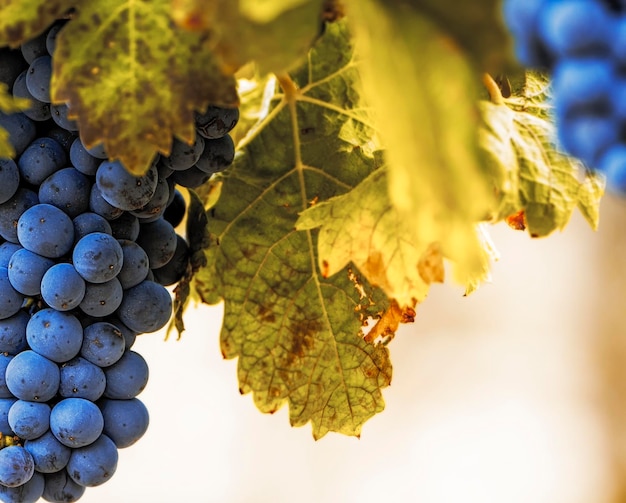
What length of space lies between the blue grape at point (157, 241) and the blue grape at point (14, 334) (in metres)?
0.07

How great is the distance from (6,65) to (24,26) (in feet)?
0.33

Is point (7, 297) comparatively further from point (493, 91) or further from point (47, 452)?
point (493, 91)

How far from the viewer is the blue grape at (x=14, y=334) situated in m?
0.43

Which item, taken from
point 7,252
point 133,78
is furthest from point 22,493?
point 133,78

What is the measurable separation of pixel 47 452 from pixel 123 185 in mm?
143

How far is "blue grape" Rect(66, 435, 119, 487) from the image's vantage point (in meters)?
0.43

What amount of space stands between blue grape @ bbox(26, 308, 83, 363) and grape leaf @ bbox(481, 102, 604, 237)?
23cm

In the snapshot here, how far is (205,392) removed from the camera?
2.20 metres

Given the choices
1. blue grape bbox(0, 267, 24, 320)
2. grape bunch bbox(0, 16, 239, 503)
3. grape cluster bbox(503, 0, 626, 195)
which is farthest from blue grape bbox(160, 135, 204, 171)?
grape cluster bbox(503, 0, 626, 195)

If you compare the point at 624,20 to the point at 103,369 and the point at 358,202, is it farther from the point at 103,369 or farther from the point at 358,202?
the point at 103,369

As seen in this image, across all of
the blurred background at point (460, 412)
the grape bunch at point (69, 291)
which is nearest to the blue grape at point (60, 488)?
the grape bunch at point (69, 291)

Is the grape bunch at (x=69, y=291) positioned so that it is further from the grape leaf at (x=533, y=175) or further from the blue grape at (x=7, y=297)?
the grape leaf at (x=533, y=175)

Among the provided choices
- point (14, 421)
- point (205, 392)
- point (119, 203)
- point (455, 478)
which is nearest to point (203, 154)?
point (119, 203)

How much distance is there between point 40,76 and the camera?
0.38 metres
